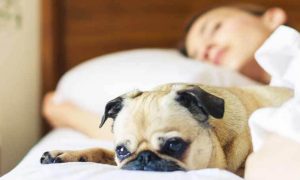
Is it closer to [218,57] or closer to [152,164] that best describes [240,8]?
[218,57]

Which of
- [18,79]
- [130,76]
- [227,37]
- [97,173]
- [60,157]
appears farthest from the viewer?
[18,79]

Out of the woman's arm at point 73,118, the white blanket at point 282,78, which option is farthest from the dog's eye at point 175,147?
the woman's arm at point 73,118

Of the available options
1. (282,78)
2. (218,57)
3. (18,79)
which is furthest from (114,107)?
(18,79)

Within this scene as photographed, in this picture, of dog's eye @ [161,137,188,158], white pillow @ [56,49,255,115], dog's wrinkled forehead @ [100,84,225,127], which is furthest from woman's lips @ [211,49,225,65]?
dog's eye @ [161,137,188,158]

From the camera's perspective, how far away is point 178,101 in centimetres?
95

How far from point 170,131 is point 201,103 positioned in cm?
7

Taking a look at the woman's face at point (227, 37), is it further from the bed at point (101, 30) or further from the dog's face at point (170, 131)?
the dog's face at point (170, 131)

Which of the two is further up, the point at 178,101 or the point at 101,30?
the point at 178,101

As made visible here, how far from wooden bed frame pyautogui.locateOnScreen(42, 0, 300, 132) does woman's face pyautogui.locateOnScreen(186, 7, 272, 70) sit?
9.1 inches

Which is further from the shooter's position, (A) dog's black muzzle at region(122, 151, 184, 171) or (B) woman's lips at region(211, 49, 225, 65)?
(B) woman's lips at region(211, 49, 225, 65)

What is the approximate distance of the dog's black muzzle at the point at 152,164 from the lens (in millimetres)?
904

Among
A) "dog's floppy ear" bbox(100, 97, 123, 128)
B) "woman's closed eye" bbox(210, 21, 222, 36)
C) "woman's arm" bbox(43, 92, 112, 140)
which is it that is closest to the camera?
"dog's floppy ear" bbox(100, 97, 123, 128)

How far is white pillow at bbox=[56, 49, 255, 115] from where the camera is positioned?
1.56 metres

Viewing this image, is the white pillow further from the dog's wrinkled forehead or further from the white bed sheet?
the white bed sheet
